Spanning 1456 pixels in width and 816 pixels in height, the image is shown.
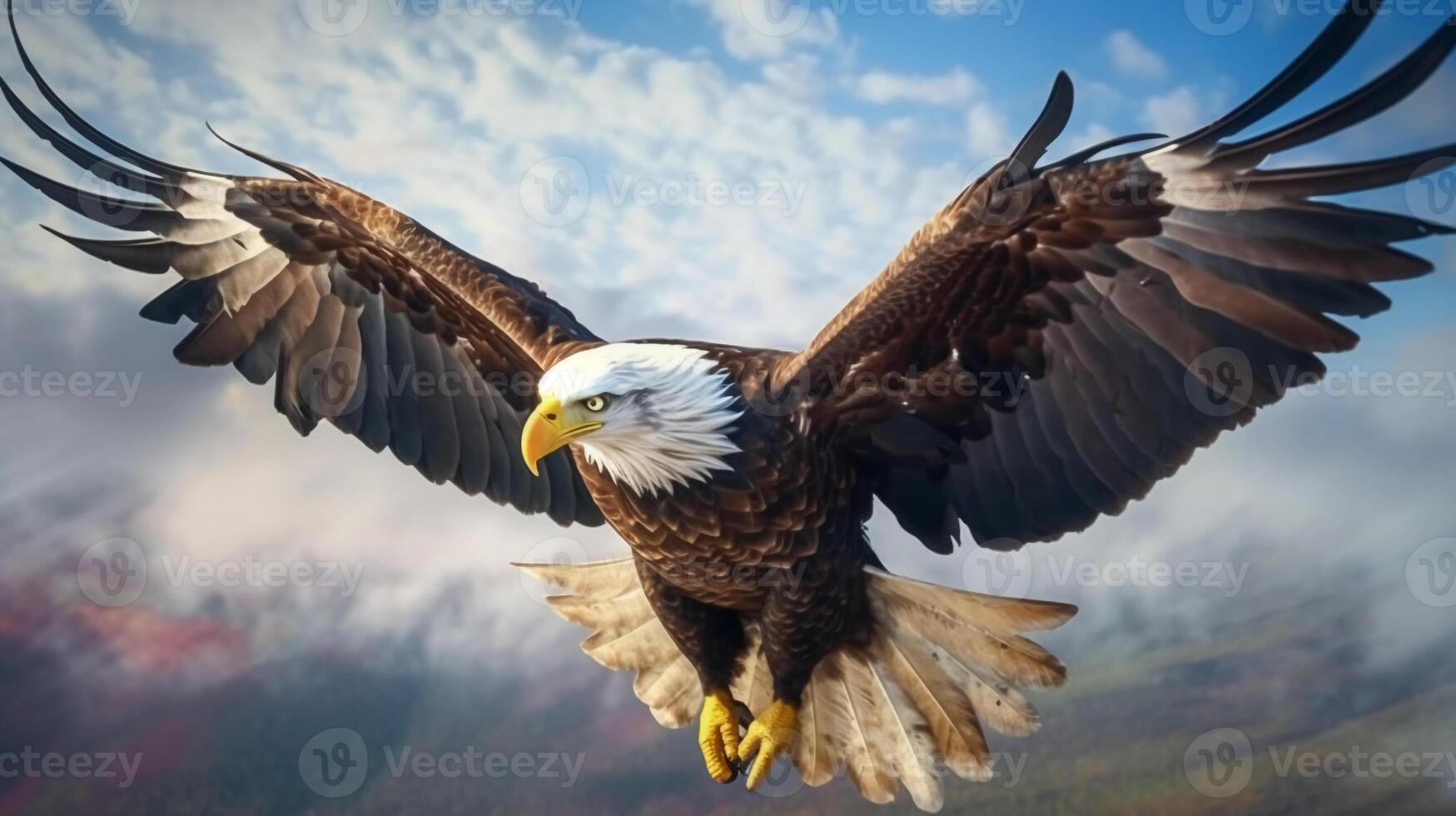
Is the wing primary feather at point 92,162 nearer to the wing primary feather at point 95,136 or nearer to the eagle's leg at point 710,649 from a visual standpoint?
the wing primary feather at point 95,136

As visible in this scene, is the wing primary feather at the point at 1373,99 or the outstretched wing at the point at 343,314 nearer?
the wing primary feather at the point at 1373,99

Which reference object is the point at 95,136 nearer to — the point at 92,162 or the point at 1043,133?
the point at 92,162

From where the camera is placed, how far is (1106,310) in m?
2.48

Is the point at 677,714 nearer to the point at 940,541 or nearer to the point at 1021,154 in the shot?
the point at 940,541

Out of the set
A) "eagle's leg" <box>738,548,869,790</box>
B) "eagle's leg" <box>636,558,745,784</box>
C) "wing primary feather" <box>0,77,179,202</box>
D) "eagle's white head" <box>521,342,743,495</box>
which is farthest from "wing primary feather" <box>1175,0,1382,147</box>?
"wing primary feather" <box>0,77,179,202</box>

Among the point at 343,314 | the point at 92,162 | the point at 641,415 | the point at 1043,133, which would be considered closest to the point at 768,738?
the point at 641,415

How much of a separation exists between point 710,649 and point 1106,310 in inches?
48.8

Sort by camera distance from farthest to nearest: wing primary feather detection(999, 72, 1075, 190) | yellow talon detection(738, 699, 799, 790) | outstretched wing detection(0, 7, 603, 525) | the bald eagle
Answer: outstretched wing detection(0, 7, 603, 525), yellow talon detection(738, 699, 799, 790), the bald eagle, wing primary feather detection(999, 72, 1075, 190)

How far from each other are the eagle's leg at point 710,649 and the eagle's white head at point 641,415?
0.43m

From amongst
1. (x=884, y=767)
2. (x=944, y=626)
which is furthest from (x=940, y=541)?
(x=884, y=767)

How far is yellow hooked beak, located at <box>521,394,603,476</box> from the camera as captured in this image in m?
2.34

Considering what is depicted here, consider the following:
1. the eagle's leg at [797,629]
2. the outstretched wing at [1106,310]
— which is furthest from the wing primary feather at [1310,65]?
the eagle's leg at [797,629]

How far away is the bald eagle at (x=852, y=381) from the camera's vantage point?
7.29ft

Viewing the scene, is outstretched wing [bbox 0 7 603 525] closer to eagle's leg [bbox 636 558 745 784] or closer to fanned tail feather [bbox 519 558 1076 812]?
eagle's leg [bbox 636 558 745 784]
